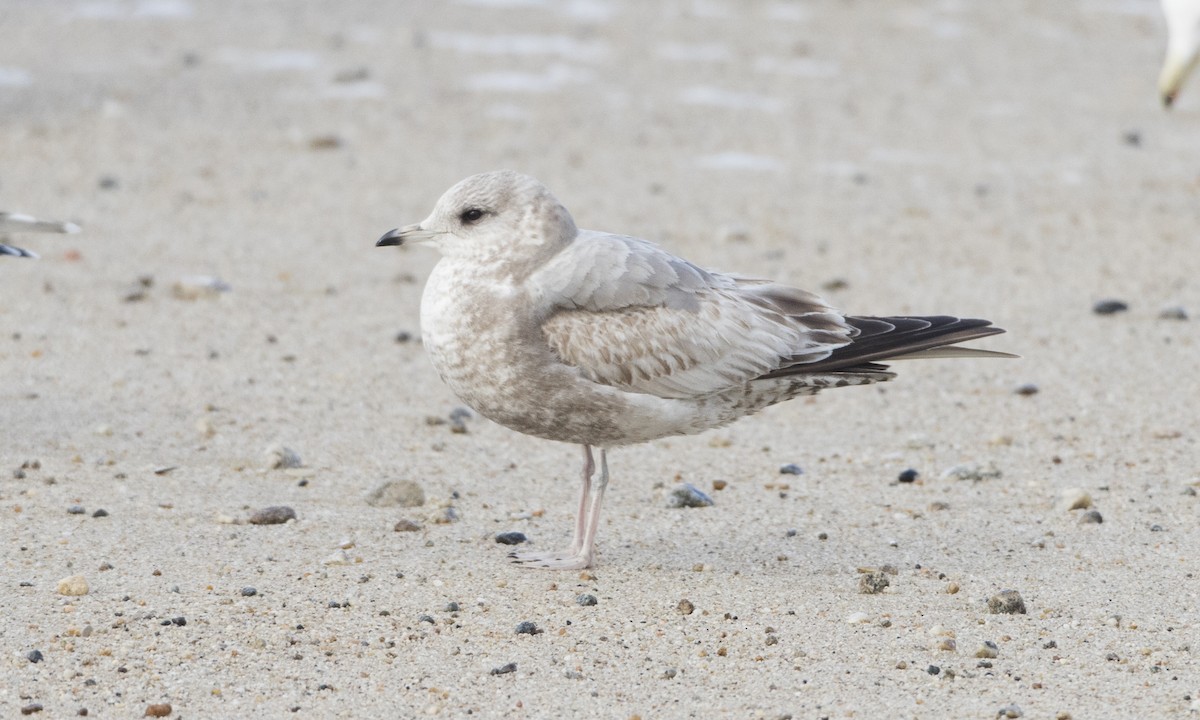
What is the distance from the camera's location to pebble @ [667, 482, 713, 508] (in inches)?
241

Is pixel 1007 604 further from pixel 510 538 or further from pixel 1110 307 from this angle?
pixel 1110 307

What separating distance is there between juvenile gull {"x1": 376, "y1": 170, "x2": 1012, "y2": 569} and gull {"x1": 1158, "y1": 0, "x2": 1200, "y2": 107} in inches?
48.3

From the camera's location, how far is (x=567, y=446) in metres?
7.03

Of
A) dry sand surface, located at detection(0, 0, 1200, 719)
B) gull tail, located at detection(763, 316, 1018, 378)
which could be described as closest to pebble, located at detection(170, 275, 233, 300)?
dry sand surface, located at detection(0, 0, 1200, 719)

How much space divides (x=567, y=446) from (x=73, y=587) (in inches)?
104

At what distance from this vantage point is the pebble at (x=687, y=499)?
612cm

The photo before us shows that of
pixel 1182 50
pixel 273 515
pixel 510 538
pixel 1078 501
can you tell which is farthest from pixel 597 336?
pixel 1078 501

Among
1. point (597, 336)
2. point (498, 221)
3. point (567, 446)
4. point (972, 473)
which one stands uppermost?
point (498, 221)

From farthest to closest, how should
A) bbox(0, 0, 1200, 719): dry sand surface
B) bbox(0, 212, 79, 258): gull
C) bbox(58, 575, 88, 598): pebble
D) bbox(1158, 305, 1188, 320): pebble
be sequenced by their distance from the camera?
bbox(1158, 305, 1188, 320): pebble < bbox(0, 212, 79, 258): gull < bbox(58, 575, 88, 598): pebble < bbox(0, 0, 1200, 719): dry sand surface

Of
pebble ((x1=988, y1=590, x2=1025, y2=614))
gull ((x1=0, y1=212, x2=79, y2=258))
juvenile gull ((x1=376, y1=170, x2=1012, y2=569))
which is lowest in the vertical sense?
pebble ((x1=988, y1=590, x2=1025, y2=614))

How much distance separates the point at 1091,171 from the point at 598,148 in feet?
12.2

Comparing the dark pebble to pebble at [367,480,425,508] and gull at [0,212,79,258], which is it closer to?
pebble at [367,480,425,508]

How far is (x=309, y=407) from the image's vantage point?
23.4 ft

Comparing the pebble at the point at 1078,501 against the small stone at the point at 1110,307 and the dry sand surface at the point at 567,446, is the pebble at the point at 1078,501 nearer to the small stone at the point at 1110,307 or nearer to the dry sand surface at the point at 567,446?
the dry sand surface at the point at 567,446
